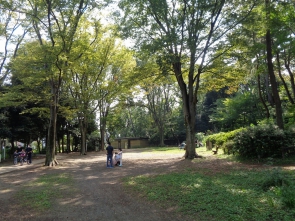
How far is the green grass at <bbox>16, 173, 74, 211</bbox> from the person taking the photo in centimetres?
650

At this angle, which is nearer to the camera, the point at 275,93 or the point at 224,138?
the point at 275,93

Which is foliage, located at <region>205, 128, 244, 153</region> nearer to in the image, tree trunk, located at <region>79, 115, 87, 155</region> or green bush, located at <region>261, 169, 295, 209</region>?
green bush, located at <region>261, 169, 295, 209</region>

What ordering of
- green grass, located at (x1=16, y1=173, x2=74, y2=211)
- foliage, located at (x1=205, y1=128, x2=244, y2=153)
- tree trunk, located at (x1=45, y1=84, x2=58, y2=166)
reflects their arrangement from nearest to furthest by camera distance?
green grass, located at (x1=16, y1=173, x2=74, y2=211)
tree trunk, located at (x1=45, y1=84, x2=58, y2=166)
foliage, located at (x1=205, y1=128, x2=244, y2=153)

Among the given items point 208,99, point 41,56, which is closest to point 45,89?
point 41,56

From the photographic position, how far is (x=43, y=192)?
7832 mm

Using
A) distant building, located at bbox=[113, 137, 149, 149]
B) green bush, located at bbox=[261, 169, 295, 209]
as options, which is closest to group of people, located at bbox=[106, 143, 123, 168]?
green bush, located at bbox=[261, 169, 295, 209]

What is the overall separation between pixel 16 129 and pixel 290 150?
19460 millimetres

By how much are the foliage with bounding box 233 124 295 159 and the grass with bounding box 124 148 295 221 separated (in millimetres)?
3469

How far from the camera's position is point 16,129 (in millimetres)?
19938

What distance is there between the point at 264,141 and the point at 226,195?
6.32 metres

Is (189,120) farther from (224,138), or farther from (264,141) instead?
(264,141)

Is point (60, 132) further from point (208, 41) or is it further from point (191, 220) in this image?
point (191, 220)

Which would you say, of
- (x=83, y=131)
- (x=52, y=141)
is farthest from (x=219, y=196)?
(x=83, y=131)

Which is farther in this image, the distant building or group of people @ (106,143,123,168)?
the distant building
